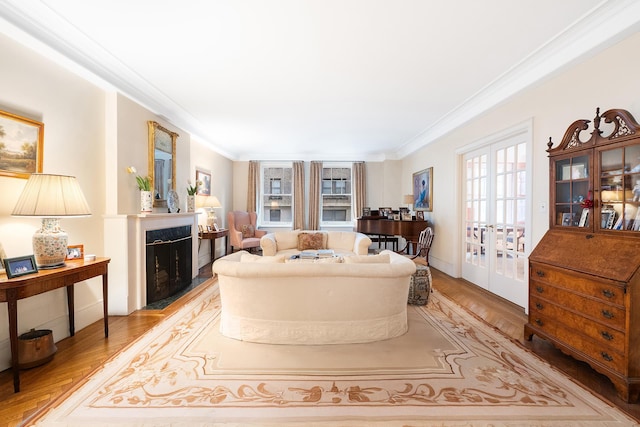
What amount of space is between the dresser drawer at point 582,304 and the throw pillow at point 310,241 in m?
3.59

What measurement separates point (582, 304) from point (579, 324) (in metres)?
0.16

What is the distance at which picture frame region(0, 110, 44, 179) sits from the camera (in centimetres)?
233

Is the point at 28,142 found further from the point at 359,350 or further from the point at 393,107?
the point at 393,107

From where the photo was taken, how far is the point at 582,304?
2209 millimetres

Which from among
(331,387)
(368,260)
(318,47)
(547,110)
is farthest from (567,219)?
(318,47)

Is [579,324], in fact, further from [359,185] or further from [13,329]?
[359,185]

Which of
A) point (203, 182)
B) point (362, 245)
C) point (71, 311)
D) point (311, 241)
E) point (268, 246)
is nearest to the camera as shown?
point (71, 311)

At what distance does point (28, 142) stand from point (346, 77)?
3.15 meters

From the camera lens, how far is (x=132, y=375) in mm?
2223

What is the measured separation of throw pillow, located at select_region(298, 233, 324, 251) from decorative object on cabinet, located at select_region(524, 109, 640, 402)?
11.7 ft

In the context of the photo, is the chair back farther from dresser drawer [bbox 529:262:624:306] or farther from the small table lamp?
the small table lamp

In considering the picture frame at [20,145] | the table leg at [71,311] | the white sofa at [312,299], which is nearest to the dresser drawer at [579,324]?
the white sofa at [312,299]

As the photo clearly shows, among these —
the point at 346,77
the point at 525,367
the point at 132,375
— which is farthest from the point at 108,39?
the point at 525,367

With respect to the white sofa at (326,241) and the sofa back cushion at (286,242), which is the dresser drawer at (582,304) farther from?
the sofa back cushion at (286,242)
